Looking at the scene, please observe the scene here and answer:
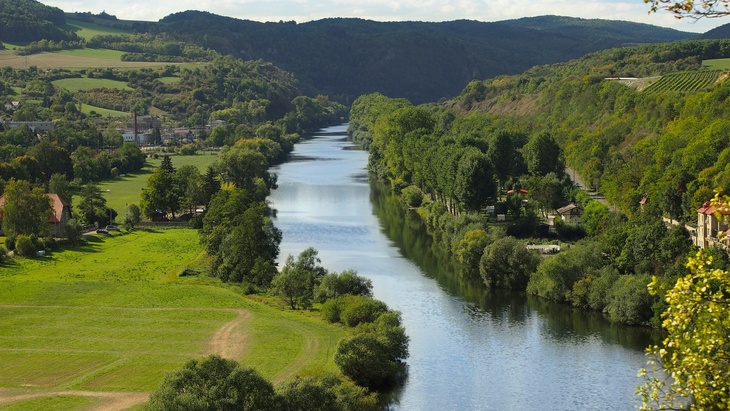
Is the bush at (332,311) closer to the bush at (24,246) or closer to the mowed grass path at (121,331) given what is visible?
the mowed grass path at (121,331)

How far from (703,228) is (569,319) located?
1235cm

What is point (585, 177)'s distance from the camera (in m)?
96.6

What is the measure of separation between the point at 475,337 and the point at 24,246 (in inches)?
1374

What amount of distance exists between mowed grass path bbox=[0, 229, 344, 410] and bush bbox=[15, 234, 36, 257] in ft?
4.54

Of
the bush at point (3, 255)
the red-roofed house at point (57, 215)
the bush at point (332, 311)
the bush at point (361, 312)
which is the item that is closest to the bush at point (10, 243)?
the bush at point (3, 255)

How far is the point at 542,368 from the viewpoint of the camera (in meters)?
45.5

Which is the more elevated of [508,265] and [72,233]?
[72,233]

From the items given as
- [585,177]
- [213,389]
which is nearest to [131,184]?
[585,177]

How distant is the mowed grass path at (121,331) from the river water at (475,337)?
5251 mm

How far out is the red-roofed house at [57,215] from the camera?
7844cm

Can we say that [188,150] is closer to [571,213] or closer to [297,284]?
[571,213]

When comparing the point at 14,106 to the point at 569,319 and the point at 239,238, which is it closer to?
the point at 239,238

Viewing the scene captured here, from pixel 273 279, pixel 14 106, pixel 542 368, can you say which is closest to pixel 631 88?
pixel 273 279

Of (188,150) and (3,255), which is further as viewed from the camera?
(188,150)
